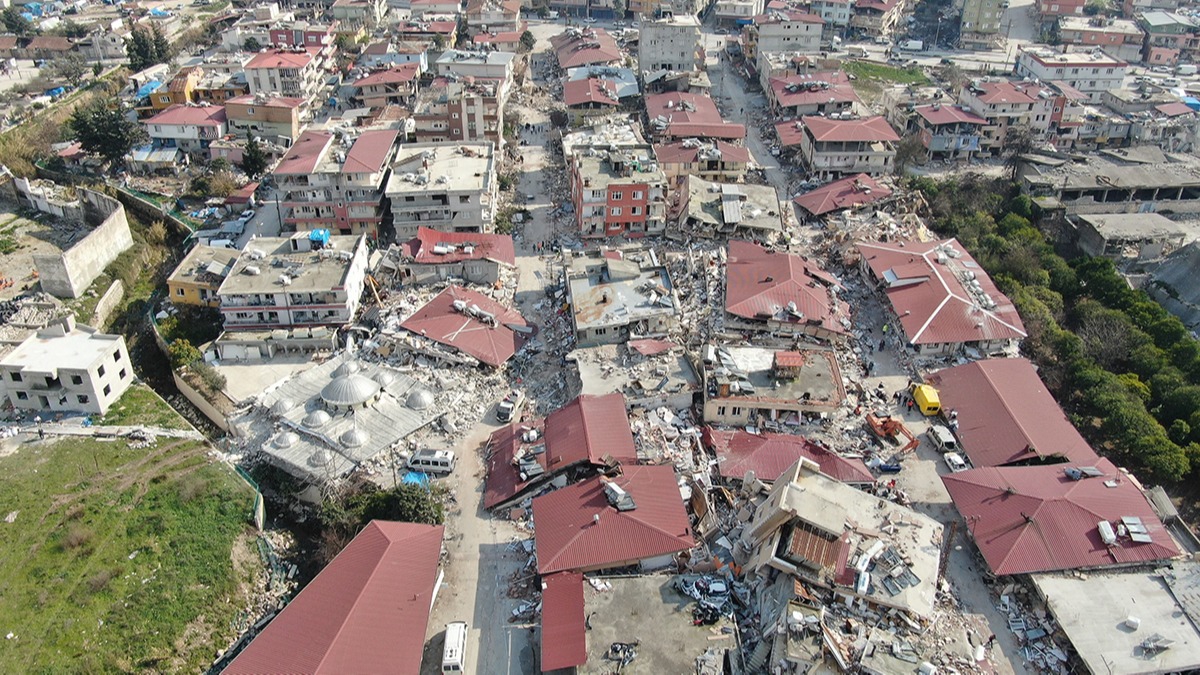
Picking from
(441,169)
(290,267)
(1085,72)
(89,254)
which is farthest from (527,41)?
(290,267)

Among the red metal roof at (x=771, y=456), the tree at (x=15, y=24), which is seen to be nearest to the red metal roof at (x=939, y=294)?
the red metal roof at (x=771, y=456)

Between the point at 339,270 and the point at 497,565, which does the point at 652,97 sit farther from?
the point at 497,565

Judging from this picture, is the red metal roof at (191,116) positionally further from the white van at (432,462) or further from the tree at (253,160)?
the white van at (432,462)

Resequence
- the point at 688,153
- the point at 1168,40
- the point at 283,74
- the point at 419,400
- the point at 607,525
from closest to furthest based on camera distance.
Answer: the point at 607,525, the point at 419,400, the point at 688,153, the point at 283,74, the point at 1168,40

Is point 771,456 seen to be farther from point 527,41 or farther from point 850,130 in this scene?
point 527,41

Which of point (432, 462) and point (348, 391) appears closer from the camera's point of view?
point (432, 462)

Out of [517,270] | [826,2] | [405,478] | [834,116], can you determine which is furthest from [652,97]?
[405,478]

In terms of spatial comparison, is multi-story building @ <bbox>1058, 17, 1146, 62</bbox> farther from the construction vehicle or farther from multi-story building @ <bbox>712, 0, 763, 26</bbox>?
the construction vehicle
